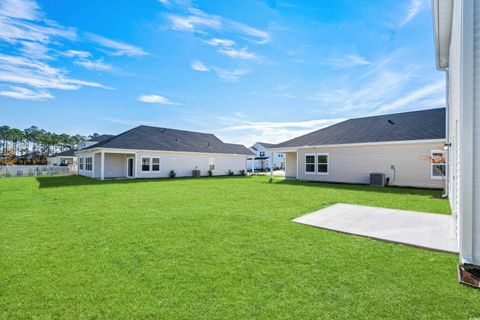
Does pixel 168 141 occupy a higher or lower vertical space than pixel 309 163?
higher

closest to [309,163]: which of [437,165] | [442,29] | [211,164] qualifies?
[437,165]

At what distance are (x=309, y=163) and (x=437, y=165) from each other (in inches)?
296

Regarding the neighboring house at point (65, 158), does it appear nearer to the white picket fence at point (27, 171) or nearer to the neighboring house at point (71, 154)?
the neighboring house at point (71, 154)

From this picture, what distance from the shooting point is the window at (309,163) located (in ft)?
58.9

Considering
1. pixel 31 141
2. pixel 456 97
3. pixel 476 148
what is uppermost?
pixel 31 141

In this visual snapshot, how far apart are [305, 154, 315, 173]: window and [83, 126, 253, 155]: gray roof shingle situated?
11.2m

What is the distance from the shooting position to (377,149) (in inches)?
585

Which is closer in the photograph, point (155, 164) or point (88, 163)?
point (155, 164)

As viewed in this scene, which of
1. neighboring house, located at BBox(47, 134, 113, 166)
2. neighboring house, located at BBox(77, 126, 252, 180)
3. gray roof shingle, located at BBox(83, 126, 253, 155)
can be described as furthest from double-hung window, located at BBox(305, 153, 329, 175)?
neighboring house, located at BBox(47, 134, 113, 166)

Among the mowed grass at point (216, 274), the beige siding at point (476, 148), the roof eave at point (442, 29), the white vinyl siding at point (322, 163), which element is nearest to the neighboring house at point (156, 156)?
the white vinyl siding at point (322, 163)

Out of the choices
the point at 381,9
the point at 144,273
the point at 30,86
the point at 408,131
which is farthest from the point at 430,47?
the point at 30,86

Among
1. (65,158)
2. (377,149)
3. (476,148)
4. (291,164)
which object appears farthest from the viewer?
(65,158)

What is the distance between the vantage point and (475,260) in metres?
3.29

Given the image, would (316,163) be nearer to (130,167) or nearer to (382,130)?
(382,130)
